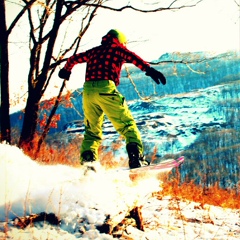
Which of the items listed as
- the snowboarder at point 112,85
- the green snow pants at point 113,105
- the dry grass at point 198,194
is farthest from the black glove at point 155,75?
the dry grass at point 198,194

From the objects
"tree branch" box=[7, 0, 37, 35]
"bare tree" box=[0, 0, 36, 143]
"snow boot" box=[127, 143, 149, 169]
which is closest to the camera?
"snow boot" box=[127, 143, 149, 169]

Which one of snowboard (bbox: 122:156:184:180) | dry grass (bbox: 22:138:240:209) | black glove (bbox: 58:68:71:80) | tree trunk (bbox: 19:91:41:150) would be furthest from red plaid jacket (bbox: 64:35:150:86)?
tree trunk (bbox: 19:91:41:150)

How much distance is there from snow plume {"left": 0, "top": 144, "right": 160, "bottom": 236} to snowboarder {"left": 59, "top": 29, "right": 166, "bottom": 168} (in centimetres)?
59

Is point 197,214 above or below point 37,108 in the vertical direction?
below

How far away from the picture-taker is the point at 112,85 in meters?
3.70

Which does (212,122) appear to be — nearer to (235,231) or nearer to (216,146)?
(216,146)

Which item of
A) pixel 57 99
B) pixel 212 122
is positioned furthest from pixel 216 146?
pixel 57 99

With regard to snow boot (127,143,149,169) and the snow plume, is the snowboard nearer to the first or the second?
snow boot (127,143,149,169)

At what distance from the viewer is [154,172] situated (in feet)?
12.4

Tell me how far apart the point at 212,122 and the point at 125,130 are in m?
184

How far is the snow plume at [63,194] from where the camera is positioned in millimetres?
2385

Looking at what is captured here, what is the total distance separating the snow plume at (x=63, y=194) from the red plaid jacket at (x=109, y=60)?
127 centimetres

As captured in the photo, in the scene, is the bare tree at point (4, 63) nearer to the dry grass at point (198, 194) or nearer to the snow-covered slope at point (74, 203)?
the dry grass at point (198, 194)

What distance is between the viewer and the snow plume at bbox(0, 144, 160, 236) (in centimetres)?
238
